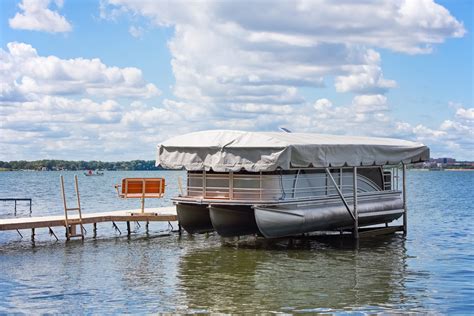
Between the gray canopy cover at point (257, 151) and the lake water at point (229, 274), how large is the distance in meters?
2.98

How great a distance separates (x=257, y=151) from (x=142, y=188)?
7034 millimetres

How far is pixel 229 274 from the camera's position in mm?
19125

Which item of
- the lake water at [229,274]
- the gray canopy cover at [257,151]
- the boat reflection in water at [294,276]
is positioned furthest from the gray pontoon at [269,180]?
the lake water at [229,274]

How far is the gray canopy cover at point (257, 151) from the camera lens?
2166 cm

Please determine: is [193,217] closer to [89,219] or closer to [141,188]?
[141,188]

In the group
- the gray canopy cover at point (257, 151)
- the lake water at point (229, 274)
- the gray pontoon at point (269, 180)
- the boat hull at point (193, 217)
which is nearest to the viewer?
the lake water at point (229, 274)

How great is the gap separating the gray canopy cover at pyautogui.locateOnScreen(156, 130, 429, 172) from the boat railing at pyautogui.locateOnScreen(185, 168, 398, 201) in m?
0.81

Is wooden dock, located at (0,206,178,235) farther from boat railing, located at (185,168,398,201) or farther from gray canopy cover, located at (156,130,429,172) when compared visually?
gray canopy cover, located at (156,130,429,172)

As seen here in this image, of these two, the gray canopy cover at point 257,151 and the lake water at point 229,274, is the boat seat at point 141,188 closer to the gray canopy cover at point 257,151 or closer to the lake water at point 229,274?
the lake water at point 229,274

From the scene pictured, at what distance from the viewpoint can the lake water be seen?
15594mm

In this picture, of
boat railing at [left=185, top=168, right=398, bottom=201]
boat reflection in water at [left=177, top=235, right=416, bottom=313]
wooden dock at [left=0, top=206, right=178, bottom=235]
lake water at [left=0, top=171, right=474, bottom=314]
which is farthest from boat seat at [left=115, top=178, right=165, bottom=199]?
boat reflection in water at [left=177, top=235, right=416, bottom=313]

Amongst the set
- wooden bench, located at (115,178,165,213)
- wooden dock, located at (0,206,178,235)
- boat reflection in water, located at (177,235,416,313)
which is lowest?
boat reflection in water, located at (177,235,416,313)

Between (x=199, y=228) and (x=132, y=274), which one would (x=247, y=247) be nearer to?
(x=199, y=228)

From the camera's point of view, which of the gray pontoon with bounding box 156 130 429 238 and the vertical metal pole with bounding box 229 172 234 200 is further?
the vertical metal pole with bounding box 229 172 234 200
